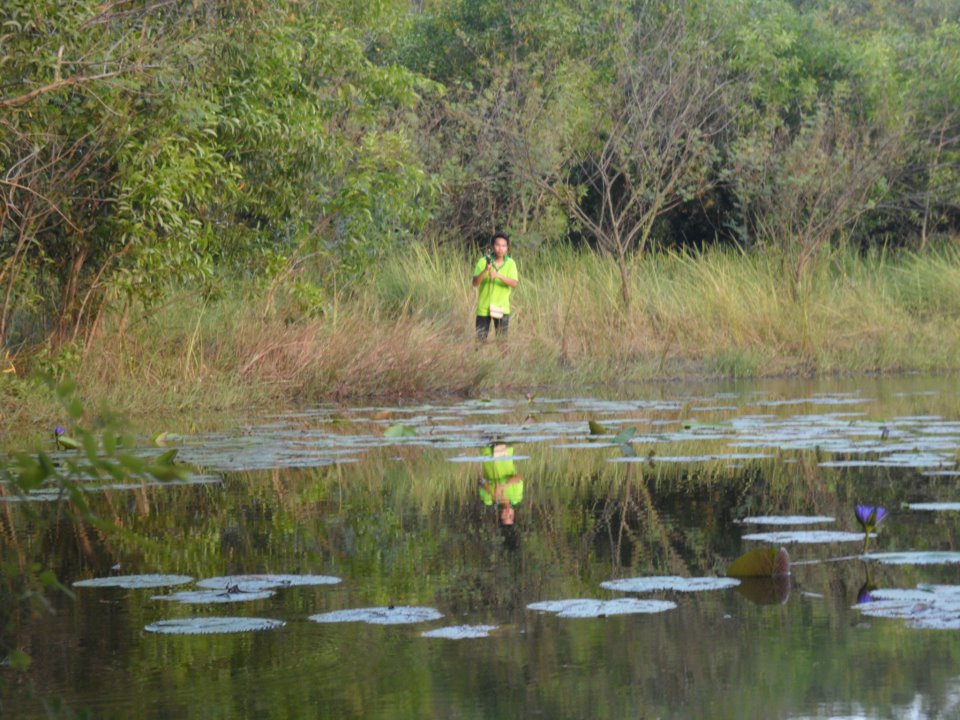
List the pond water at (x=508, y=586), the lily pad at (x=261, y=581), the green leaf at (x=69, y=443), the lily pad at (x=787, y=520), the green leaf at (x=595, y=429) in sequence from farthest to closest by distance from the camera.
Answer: the green leaf at (x=595, y=429), the green leaf at (x=69, y=443), the lily pad at (x=787, y=520), the lily pad at (x=261, y=581), the pond water at (x=508, y=586)

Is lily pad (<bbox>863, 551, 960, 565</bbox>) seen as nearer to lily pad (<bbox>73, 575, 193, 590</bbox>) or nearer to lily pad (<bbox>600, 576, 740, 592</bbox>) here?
lily pad (<bbox>600, 576, 740, 592</bbox>)

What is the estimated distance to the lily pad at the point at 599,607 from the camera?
4.34 metres

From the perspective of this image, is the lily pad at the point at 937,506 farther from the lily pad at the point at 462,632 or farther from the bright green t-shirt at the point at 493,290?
the bright green t-shirt at the point at 493,290

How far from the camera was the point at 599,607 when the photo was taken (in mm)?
4418

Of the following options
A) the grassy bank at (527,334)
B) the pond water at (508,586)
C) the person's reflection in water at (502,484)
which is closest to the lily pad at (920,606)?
the pond water at (508,586)

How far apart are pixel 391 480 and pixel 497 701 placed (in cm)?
465

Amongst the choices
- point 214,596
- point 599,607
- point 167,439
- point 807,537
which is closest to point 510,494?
point 807,537

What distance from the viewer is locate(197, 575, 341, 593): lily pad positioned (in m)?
4.95

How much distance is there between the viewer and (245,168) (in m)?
15.2

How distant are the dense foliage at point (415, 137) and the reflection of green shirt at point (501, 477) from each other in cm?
292

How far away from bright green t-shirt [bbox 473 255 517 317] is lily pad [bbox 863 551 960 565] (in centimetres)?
1244

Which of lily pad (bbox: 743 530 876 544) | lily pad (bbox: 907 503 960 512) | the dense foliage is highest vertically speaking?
the dense foliage

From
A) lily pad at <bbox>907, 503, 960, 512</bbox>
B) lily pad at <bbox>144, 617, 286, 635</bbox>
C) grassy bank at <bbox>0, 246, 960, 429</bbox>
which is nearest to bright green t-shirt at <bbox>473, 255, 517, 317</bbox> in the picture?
grassy bank at <bbox>0, 246, 960, 429</bbox>

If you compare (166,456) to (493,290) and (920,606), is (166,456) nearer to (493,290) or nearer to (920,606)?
(920,606)
